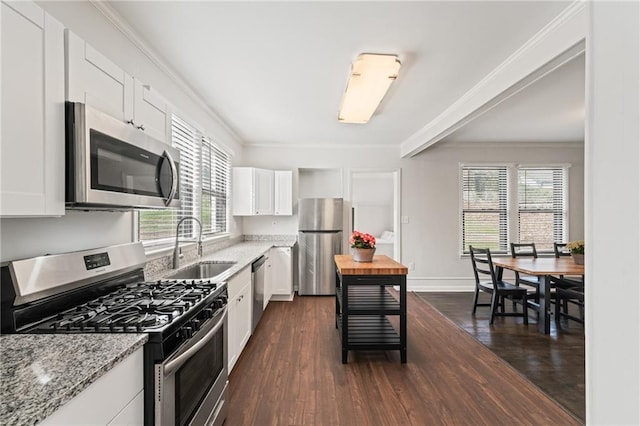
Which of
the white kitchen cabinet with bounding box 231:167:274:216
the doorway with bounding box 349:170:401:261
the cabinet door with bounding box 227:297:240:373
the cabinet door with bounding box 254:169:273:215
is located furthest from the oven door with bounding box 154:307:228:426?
the doorway with bounding box 349:170:401:261

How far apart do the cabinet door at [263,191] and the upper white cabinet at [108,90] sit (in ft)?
10.2

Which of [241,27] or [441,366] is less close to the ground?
[241,27]

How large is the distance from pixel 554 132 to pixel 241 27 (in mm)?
5039

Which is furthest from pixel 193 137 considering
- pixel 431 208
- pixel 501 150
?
pixel 501 150

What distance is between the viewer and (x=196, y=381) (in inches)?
64.4

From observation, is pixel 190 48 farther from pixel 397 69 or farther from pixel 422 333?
pixel 422 333

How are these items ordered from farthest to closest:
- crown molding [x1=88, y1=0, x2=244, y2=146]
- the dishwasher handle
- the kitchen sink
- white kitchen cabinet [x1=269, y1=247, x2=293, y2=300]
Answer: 1. white kitchen cabinet [x1=269, y1=247, x2=293, y2=300]
2. the dishwasher handle
3. the kitchen sink
4. crown molding [x1=88, y1=0, x2=244, y2=146]

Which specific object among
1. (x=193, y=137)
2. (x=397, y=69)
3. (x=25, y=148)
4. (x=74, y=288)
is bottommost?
(x=74, y=288)

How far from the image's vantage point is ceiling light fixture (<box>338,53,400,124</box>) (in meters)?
2.56

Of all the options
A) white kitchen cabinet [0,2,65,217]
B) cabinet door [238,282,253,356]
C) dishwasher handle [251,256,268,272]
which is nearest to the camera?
white kitchen cabinet [0,2,65,217]

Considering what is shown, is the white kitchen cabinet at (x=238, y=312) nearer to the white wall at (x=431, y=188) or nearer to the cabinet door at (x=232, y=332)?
the cabinet door at (x=232, y=332)

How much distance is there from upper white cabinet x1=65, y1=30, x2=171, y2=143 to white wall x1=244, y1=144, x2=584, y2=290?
379 cm

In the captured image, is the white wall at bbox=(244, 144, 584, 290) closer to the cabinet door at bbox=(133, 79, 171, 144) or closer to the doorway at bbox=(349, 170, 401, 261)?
the doorway at bbox=(349, 170, 401, 261)

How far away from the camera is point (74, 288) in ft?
5.21
